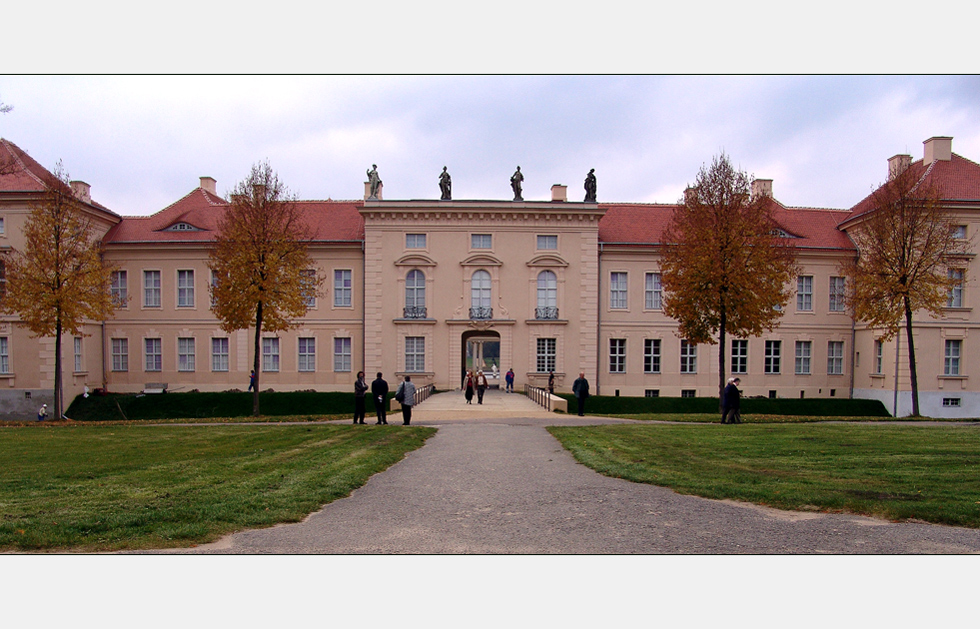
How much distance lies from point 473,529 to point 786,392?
116 feet

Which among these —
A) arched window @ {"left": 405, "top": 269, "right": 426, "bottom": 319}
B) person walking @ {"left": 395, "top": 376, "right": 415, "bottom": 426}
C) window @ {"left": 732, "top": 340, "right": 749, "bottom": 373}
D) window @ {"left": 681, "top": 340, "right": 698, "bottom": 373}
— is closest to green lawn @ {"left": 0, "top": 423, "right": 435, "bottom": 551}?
person walking @ {"left": 395, "top": 376, "right": 415, "bottom": 426}

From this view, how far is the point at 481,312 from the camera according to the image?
37.1 metres

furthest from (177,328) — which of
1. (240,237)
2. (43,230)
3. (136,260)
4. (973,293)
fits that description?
(973,293)

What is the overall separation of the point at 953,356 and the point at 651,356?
50.6ft

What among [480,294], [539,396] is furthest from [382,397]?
[480,294]

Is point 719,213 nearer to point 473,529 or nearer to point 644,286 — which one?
point 644,286

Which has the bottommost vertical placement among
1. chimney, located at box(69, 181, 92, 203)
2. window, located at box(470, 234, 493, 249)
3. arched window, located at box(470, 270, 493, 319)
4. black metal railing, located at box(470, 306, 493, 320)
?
black metal railing, located at box(470, 306, 493, 320)

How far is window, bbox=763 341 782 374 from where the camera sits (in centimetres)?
3797

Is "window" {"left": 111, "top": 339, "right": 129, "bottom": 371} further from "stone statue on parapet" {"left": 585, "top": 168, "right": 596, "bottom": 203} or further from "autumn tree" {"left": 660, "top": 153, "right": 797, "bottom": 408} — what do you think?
"autumn tree" {"left": 660, "top": 153, "right": 797, "bottom": 408}

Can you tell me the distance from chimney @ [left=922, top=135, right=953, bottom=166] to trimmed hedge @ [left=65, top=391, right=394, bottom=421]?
32.2 meters

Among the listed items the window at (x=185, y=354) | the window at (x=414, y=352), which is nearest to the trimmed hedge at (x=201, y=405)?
the window at (x=185, y=354)

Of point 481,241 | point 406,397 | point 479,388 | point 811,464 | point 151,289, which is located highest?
point 481,241

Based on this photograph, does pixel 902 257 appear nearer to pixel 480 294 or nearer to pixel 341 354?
pixel 480 294

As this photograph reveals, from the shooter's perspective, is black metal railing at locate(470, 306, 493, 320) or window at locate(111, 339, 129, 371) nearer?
black metal railing at locate(470, 306, 493, 320)
